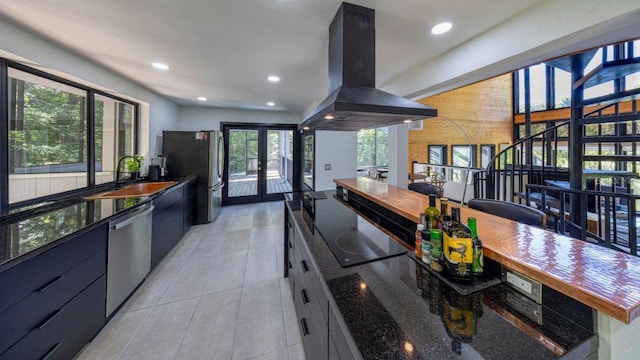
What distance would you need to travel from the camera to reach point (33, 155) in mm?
2131

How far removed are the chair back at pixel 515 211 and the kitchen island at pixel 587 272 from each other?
44 cm

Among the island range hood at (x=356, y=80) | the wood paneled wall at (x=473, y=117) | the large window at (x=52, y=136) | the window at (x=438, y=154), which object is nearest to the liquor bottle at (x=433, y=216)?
the island range hood at (x=356, y=80)

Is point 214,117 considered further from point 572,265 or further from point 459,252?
point 572,265

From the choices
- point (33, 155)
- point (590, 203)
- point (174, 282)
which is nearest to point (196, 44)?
point (33, 155)

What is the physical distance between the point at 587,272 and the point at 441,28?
1.99m

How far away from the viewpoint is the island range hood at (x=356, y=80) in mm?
1491

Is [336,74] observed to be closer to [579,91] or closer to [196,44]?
[196,44]

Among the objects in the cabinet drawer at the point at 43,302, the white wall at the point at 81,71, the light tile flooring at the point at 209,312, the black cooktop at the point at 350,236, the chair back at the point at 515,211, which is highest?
the white wall at the point at 81,71

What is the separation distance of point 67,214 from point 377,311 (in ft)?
7.94

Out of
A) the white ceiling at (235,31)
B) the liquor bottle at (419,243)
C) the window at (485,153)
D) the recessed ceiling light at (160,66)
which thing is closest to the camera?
the liquor bottle at (419,243)

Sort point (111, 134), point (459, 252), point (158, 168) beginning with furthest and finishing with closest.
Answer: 1. point (158, 168)
2. point (111, 134)
3. point (459, 252)

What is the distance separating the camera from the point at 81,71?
251 centimetres

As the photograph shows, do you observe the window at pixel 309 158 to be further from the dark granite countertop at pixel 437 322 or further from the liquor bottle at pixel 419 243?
the dark granite countertop at pixel 437 322

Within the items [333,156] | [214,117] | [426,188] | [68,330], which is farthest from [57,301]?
[214,117]
